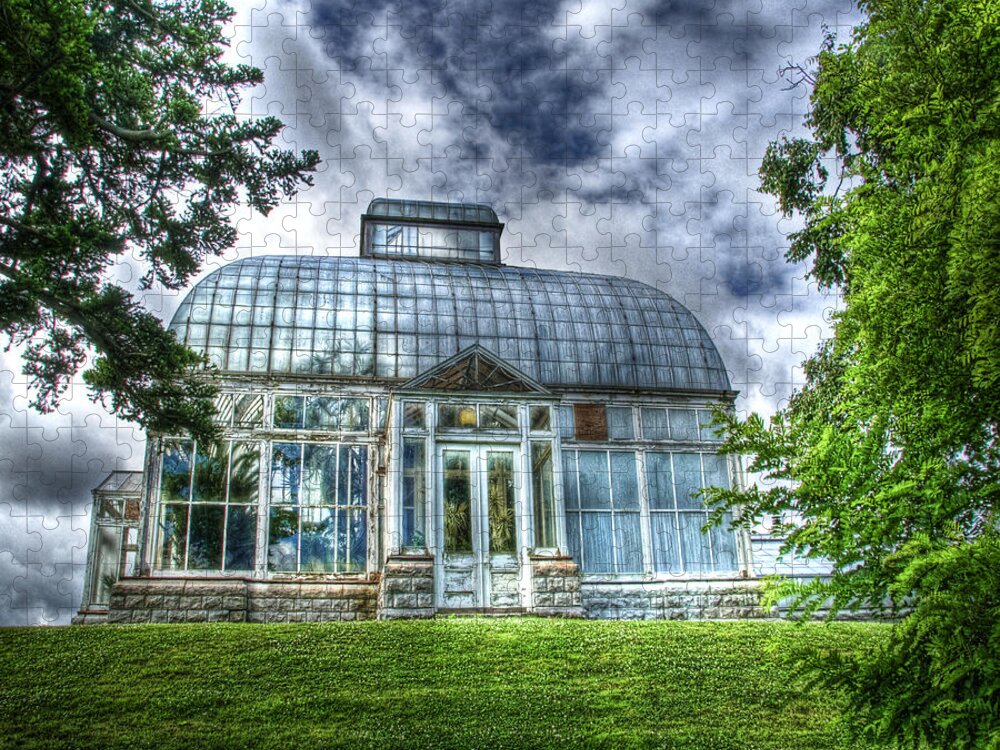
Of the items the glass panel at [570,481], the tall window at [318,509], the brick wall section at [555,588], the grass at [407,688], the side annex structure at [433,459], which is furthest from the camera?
the glass panel at [570,481]

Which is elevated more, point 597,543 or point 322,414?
point 322,414

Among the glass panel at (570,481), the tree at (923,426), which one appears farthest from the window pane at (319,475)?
the tree at (923,426)

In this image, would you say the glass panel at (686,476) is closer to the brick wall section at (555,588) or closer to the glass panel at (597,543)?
the glass panel at (597,543)

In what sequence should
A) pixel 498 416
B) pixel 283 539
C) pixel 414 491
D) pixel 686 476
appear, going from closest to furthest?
1. pixel 414 491
2. pixel 498 416
3. pixel 283 539
4. pixel 686 476

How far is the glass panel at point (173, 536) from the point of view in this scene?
Result: 19.0 metres

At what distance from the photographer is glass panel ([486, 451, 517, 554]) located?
18531mm

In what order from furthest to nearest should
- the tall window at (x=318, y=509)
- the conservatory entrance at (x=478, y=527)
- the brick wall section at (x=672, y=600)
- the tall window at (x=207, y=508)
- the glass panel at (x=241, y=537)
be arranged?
the brick wall section at (x=672, y=600) → the tall window at (x=318, y=509) → the glass panel at (x=241, y=537) → the tall window at (x=207, y=508) → the conservatory entrance at (x=478, y=527)

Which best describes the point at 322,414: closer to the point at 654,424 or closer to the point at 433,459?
the point at 433,459

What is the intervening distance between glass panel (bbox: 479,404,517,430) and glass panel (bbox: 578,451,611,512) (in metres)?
3.35

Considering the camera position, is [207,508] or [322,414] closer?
[207,508]

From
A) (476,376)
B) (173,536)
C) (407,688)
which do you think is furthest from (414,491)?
(407,688)

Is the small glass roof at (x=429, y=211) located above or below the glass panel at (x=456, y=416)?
above

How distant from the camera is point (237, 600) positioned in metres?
18.7

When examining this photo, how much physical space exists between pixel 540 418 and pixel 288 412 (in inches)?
245
